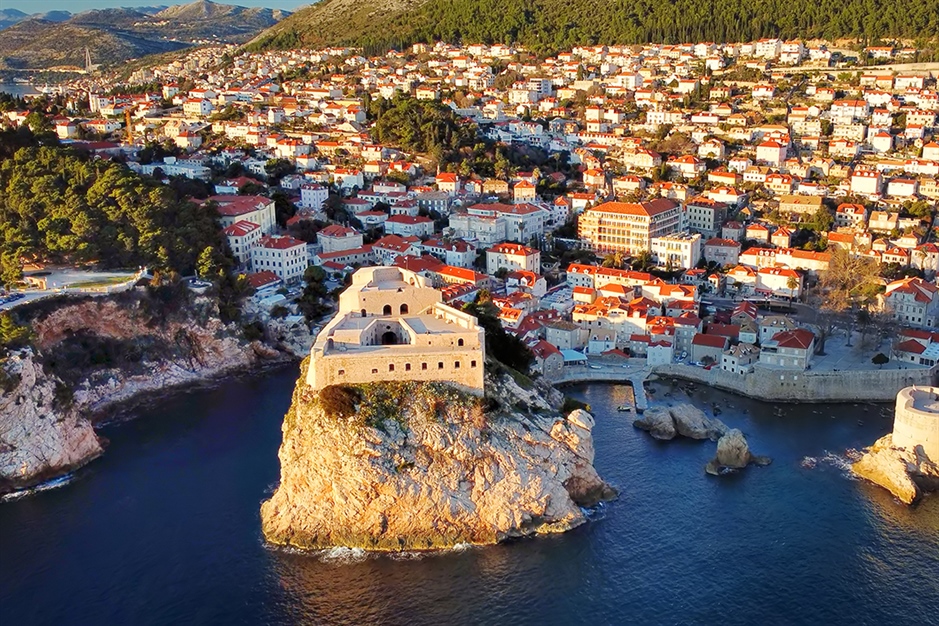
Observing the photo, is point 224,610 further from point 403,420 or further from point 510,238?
point 510,238

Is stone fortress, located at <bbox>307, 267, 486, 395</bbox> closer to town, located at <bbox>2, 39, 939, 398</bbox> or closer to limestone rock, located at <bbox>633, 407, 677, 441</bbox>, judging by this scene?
town, located at <bbox>2, 39, 939, 398</bbox>

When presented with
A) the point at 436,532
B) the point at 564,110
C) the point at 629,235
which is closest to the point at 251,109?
the point at 564,110

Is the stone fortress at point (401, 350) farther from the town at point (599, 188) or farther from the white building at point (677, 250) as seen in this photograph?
the white building at point (677, 250)

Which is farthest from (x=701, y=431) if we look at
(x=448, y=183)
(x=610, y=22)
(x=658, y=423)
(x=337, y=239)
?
(x=610, y=22)

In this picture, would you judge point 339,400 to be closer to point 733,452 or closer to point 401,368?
point 401,368

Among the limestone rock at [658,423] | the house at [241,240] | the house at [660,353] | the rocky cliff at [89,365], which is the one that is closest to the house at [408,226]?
the house at [241,240]
